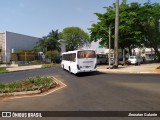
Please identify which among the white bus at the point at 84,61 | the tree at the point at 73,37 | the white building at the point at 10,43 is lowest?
the white bus at the point at 84,61

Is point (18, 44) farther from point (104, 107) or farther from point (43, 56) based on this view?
point (104, 107)

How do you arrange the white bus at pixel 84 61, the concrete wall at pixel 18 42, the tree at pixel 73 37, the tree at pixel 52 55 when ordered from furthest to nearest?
the tree at pixel 73 37, the tree at pixel 52 55, the concrete wall at pixel 18 42, the white bus at pixel 84 61

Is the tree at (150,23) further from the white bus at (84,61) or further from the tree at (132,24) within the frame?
the white bus at (84,61)

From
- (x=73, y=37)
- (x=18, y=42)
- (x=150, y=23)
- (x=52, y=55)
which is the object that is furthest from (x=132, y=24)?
(x=73, y=37)

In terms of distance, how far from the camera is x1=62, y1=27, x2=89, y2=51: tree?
11919 centimetres

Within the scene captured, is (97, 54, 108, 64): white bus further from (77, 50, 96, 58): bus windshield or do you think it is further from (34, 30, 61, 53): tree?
(77, 50, 96, 58): bus windshield

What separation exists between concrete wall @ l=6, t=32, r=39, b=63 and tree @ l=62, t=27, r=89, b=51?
35.4m

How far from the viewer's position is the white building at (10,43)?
66.5 metres

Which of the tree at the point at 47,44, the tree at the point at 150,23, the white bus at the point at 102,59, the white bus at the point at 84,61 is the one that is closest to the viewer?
the white bus at the point at 84,61

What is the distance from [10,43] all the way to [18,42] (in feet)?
14.6

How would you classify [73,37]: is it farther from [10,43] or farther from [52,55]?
[10,43]

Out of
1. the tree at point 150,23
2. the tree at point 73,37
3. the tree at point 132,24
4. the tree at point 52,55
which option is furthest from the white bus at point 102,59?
the tree at point 73,37

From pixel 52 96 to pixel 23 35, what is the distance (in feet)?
207

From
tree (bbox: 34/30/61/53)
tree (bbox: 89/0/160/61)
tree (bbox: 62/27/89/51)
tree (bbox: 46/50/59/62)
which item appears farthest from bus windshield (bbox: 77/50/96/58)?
tree (bbox: 62/27/89/51)
